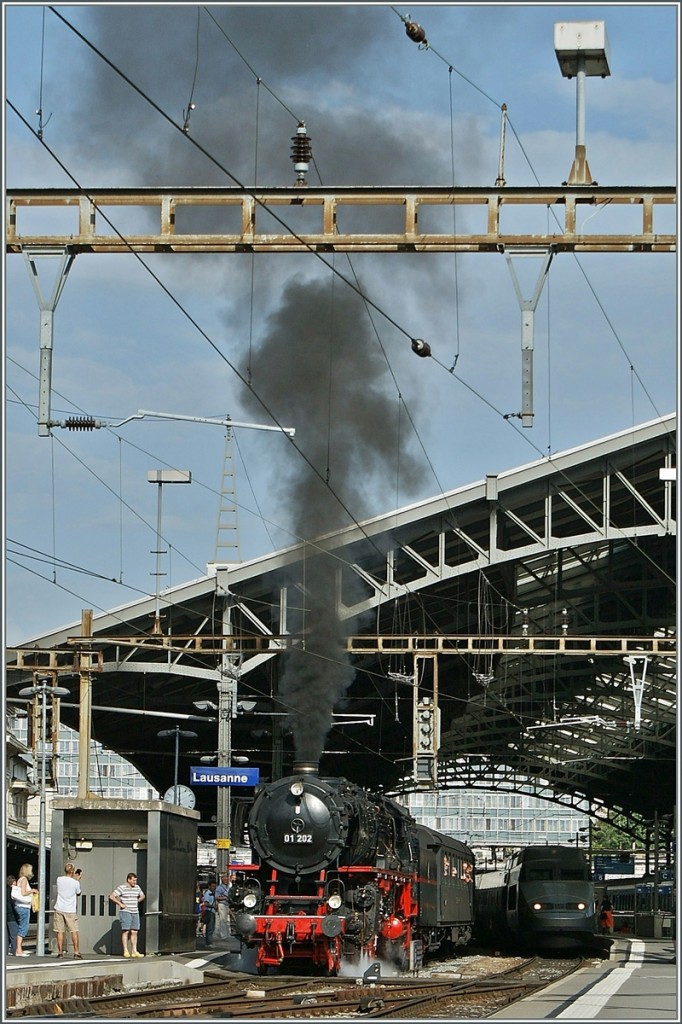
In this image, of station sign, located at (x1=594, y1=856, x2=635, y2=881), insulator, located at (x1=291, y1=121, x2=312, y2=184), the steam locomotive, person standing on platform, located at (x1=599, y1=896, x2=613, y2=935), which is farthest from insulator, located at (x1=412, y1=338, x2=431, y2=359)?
station sign, located at (x1=594, y1=856, x2=635, y2=881)

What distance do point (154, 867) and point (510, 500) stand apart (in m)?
17.5

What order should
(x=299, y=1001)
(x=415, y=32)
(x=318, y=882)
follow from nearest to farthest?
(x=415, y=32) → (x=299, y=1001) → (x=318, y=882)

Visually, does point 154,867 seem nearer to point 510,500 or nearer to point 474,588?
point 510,500

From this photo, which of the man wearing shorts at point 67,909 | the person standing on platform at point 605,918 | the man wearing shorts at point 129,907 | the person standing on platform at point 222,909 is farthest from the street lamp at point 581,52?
the person standing on platform at point 605,918

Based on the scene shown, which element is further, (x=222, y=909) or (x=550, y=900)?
(x=550, y=900)

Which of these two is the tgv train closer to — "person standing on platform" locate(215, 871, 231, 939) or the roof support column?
the roof support column

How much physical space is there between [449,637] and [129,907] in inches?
543

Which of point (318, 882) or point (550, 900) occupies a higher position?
point (318, 882)

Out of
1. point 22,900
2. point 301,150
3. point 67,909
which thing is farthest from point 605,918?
point 301,150

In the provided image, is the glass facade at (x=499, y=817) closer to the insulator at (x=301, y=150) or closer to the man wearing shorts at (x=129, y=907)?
the man wearing shorts at (x=129, y=907)

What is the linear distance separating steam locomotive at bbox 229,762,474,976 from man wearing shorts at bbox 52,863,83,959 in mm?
2079

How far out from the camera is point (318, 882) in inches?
725

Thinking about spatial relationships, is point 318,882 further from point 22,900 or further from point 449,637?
point 449,637

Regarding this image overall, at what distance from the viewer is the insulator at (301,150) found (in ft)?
49.9
